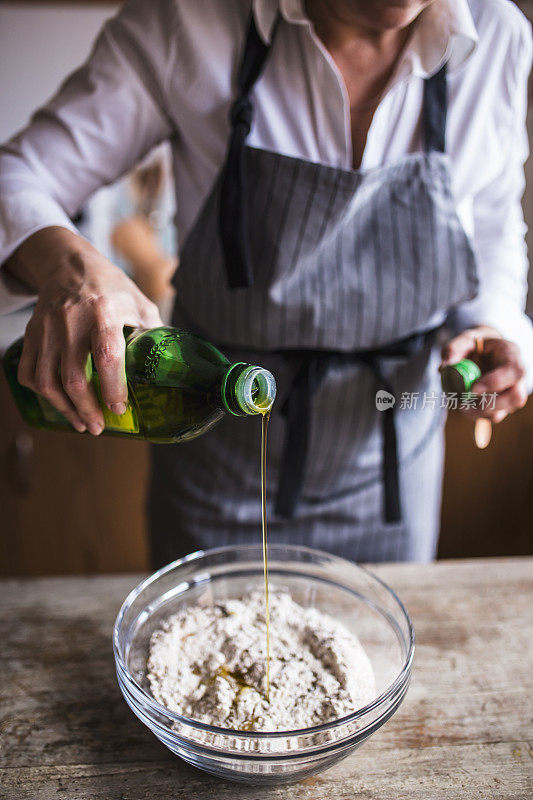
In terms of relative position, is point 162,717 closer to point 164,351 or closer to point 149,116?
point 164,351

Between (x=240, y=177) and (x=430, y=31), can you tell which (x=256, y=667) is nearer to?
(x=240, y=177)

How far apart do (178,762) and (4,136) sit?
152cm

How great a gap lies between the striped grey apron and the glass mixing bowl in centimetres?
25

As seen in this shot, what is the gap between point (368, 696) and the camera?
593 millimetres

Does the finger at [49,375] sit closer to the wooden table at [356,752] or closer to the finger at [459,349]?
the wooden table at [356,752]

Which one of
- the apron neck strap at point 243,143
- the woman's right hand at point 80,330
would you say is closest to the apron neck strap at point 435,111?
the apron neck strap at point 243,143

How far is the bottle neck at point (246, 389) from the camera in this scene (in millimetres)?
532

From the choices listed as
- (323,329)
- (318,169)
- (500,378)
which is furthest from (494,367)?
(318,169)

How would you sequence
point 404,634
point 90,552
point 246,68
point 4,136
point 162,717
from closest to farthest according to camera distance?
point 162,717, point 404,634, point 246,68, point 4,136, point 90,552

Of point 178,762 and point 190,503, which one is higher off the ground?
point 178,762

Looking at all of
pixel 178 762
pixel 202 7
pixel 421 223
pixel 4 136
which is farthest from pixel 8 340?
pixel 178 762

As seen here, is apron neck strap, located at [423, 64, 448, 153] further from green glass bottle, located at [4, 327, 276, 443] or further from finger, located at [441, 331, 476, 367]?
green glass bottle, located at [4, 327, 276, 443]

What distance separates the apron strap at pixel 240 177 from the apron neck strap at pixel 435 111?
0.22 meters

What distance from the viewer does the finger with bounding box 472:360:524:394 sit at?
80cm
